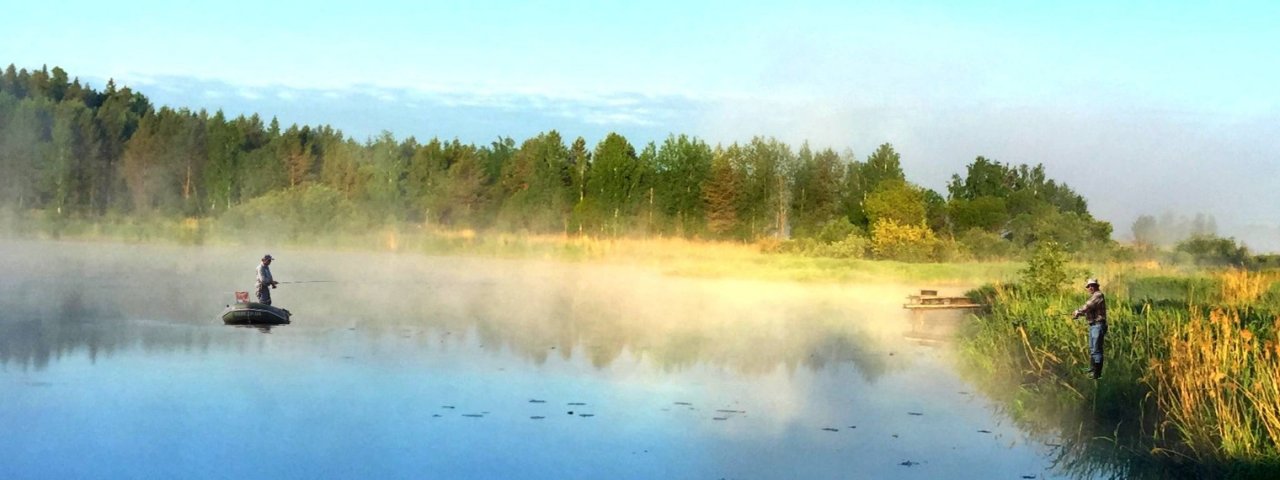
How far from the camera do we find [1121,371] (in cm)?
1459

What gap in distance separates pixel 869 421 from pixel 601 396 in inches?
125

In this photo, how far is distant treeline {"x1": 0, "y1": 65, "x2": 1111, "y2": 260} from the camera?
2502 inches

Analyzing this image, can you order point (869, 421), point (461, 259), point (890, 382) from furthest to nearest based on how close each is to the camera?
point (461, 259) → point (890, 382) → point (869, 421)

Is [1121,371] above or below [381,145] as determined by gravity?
below

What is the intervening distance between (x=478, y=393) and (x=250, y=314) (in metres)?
8.61

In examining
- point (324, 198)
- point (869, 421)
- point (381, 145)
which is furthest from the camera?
point (381, 145)

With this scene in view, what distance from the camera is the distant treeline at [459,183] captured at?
63562 millimetres

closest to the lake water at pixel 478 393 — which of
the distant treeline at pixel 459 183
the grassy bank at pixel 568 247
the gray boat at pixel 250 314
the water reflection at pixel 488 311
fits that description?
the water reflection at pixel 488 311

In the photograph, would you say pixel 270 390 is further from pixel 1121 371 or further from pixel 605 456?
pixel 1121 371

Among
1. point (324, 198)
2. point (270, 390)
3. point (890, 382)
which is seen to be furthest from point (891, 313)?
point (324, 198)

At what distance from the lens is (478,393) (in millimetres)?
15797

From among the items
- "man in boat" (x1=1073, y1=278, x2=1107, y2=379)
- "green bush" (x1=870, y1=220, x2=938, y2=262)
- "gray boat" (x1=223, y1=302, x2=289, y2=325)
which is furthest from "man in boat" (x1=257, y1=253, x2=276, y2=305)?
"green bush" (x1=870, y1=220, x2=938, y2=262)

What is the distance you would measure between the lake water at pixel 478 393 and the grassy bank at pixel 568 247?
14235 mm

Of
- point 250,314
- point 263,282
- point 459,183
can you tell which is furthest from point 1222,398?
point 459,183
